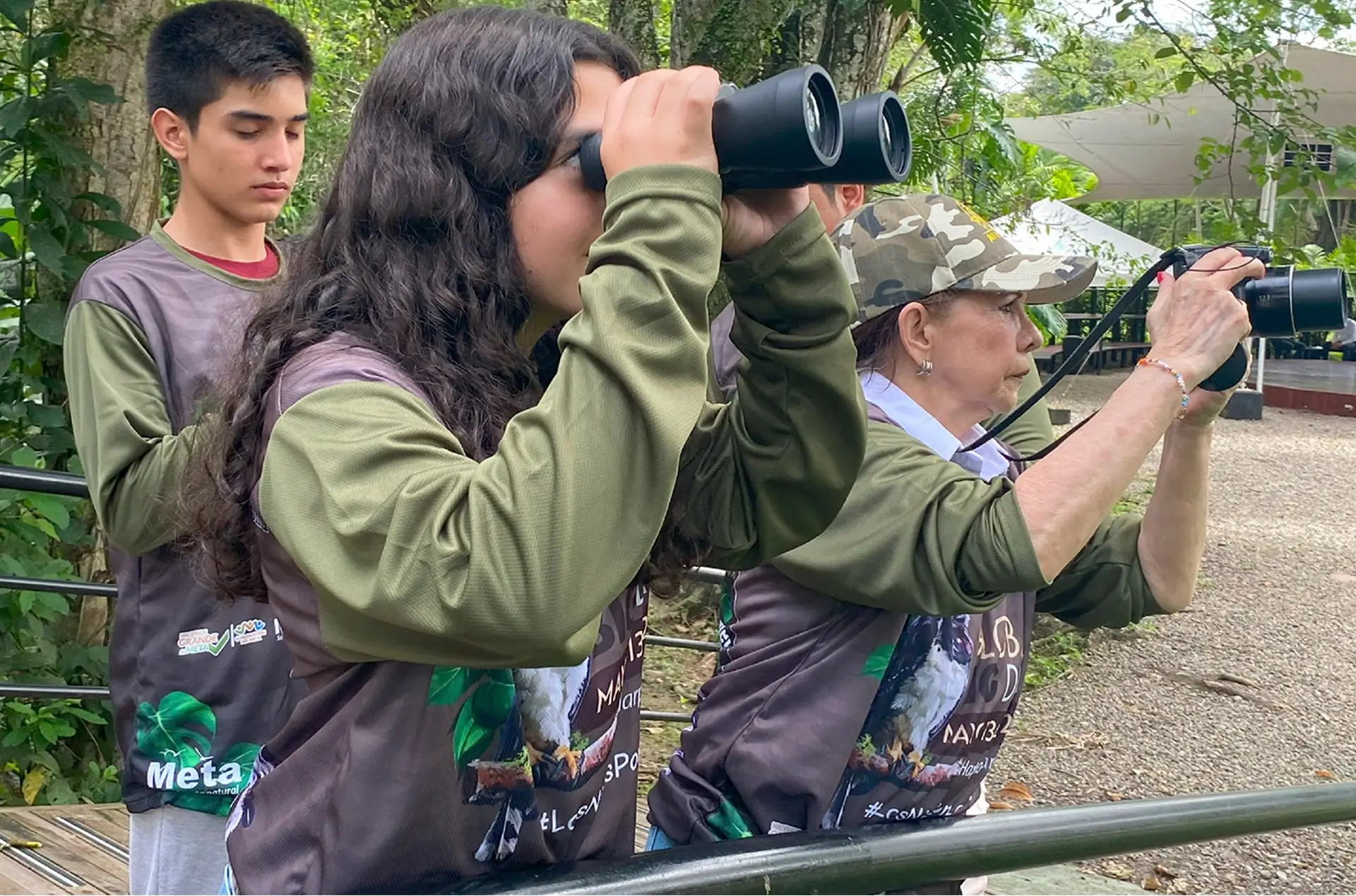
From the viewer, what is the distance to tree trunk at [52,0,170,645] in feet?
12.2

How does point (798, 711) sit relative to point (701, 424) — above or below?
below

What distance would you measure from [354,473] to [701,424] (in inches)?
21.2

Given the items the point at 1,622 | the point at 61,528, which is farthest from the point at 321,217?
the point at 1,622

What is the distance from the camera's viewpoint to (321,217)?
55.2 inches

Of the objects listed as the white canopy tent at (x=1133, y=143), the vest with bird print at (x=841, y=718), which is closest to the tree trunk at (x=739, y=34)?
the vest with bird print at (x=841, y=718)

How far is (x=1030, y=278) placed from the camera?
1.98 metres

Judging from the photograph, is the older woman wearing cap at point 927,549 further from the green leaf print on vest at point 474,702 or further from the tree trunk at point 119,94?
the tree trunk at point 119,94

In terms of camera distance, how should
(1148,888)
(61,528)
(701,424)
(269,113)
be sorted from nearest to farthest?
(701,424), (269,113), (61,528), (1148,888)

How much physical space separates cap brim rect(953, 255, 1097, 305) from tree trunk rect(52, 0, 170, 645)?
2530mm

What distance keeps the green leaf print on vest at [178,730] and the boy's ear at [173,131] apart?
101 cm

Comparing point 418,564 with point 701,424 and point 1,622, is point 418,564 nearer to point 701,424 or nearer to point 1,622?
point 701,424

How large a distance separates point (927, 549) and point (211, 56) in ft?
5.38

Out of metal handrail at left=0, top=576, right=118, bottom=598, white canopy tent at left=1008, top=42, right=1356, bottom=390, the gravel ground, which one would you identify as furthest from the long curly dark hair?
white canopy tent at left=1008, top=42, right=1356, bottom=390

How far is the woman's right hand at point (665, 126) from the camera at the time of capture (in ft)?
3.83
